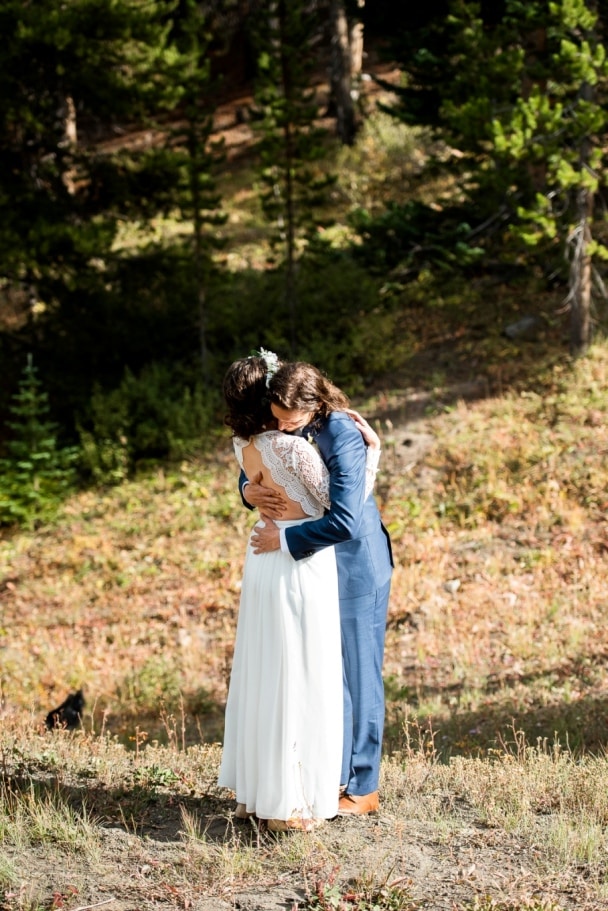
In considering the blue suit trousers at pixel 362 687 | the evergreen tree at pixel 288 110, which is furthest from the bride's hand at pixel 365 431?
the evergreen tree at pixel 288 110

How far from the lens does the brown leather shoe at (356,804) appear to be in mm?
4836

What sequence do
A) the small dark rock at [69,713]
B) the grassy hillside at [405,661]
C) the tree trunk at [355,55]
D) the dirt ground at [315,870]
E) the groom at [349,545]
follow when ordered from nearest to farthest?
the dirt ground at [315,870] → the grassy hillside at [405,661] → the groom at [349,545] → the small dark rock at [69,713] → the tree trunk at [355,55]

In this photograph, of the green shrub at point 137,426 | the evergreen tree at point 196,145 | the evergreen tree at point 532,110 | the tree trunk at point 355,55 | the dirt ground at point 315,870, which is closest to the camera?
the dirt ground at point 315,870

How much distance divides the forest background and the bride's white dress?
1.03ft

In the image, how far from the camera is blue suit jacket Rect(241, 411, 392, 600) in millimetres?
4449

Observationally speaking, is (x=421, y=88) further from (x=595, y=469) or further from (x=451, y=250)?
(x=595, y=469)

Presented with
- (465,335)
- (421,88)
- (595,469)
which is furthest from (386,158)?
(595,469)

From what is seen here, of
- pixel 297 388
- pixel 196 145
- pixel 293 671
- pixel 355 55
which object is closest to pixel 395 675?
pixel 293 671

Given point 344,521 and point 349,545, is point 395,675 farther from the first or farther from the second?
point 344,521

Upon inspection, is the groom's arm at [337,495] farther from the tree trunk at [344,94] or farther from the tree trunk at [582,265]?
the tree trunk at [344,94]

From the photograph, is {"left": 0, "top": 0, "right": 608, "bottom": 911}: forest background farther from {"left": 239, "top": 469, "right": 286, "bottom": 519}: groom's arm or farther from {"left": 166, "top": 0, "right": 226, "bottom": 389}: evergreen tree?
{"left": 239, "top": 469, "right": 286, "bottom": 519}: groom's arm

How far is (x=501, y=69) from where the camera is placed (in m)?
12.7

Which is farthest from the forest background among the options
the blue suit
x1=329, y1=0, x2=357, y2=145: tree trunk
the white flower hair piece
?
x1=329, y1=0, x2=357, y2=145: tree trunk

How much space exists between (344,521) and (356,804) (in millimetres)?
1590
